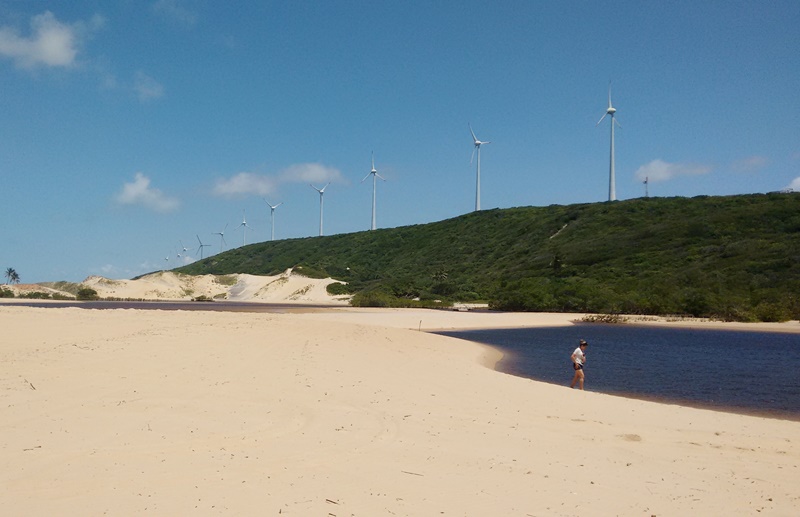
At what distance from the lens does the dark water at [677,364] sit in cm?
1593

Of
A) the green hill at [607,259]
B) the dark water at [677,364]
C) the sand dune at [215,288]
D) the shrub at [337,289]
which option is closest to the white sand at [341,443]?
the dark water at [677,364]

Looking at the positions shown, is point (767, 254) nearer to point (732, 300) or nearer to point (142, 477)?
point (732, 300)

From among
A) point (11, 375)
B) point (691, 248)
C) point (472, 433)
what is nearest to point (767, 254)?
point (691, 248)

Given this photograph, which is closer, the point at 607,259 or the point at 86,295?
the point at 607,259

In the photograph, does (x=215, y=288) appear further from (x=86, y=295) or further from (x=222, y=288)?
(x=86, y=295)

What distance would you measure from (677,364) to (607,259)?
5380 cm

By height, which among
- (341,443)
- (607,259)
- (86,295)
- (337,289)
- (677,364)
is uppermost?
(607,259)

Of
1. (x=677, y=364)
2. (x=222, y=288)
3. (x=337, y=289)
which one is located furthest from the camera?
(x=222, y=288)

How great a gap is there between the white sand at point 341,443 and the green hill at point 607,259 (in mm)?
39327

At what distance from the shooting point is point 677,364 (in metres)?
22.5

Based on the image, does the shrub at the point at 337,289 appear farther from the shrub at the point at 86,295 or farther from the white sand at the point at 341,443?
the white sand at the point at 341,443

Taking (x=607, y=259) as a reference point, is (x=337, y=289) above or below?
below

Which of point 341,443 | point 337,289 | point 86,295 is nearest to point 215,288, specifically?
point 86,295

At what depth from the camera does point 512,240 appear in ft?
345
